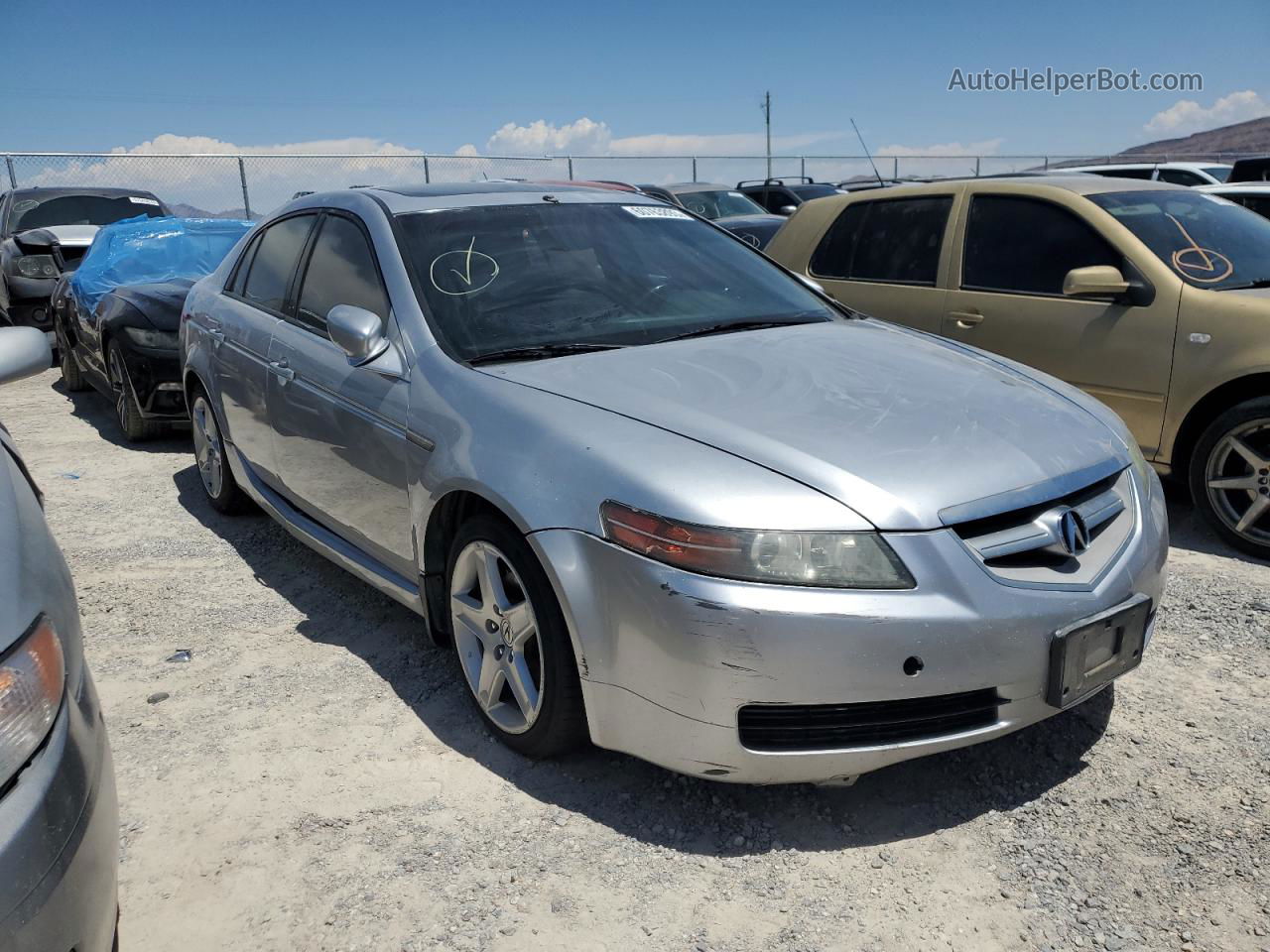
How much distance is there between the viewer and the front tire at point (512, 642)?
266 centimetres

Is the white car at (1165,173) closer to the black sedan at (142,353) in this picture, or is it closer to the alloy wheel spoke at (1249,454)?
the alloy wheel spoke at (1249,454)

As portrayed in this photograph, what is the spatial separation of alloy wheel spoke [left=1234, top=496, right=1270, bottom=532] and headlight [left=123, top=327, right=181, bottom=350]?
19.1 ft

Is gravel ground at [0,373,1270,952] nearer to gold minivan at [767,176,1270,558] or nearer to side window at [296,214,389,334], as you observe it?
gold minivan at [767,176,1270,558]

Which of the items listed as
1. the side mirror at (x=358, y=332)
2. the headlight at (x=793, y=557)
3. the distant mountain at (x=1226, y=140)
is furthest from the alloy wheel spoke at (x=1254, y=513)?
the distant mountain at (x=1226, y=140)

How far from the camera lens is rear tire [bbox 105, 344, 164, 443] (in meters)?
6.65

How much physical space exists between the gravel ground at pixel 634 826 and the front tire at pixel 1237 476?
2.24 feet

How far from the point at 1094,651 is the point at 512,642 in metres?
1.46

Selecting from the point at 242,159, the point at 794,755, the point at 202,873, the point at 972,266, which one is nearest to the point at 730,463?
the point at 794,755

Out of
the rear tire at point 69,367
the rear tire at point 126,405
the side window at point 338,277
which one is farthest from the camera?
the rear tire at point 69,367

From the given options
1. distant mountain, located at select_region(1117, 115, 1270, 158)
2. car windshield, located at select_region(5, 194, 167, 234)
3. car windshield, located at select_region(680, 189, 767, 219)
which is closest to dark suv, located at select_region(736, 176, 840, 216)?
car windshield, located at select_region(680, 189, 767, 219)

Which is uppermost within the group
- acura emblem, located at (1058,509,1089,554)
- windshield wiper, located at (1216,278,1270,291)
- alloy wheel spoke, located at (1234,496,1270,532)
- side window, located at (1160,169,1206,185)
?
side window, located at (1160,169,1206,185)

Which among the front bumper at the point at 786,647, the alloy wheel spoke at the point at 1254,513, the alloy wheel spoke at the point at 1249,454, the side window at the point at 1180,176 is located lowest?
the alloy wheel spoke at the point at 1254,513

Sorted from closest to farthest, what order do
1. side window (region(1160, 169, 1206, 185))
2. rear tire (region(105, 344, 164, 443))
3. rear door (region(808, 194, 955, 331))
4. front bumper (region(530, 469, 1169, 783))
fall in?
front bumper (region(530, 469, 1169, 783)) → rear door (region(808, 194, 955, 331)) → rear tire (region(105, 344, 164, 443)) → side window (region(1160, 169, 1206, 185))

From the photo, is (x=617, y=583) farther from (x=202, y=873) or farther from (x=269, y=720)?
(x=269, y=720)
